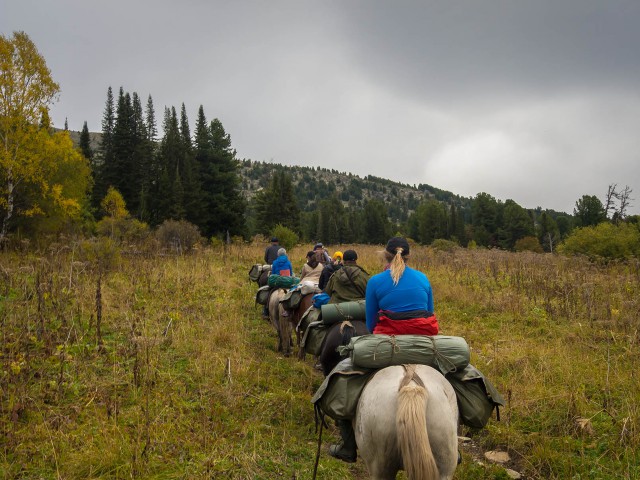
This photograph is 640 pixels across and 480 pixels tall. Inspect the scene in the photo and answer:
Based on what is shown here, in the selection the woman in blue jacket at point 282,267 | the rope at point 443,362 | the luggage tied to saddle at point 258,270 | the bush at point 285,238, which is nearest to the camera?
the rope at point 443,362

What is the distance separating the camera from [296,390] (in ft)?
20.3

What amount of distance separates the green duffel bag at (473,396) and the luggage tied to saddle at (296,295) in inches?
171

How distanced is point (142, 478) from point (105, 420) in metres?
1.16

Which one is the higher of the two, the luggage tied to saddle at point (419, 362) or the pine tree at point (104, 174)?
the pine tree at point (104, 174)

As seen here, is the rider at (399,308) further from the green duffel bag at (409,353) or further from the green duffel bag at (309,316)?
the green duffel bag at (309,316)

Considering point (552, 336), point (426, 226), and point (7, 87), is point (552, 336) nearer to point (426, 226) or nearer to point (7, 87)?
point (7, 87)

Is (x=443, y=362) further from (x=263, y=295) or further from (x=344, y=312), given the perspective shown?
(x=263, y=295)

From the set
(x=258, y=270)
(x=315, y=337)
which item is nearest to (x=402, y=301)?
(x=315, y=337)

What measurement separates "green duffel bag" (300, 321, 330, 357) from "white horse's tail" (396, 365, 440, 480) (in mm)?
3017

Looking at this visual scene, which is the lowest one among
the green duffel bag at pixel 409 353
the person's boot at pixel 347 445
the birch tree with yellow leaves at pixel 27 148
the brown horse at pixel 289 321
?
the person's boot at pixel 347 445

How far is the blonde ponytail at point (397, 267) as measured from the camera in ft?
12.9

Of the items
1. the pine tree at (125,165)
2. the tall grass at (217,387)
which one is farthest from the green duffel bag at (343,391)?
the pine tree at (125,165)

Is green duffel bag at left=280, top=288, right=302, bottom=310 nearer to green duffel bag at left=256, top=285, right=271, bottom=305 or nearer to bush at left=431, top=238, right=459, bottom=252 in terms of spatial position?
green duffel bag at left=256, top=285, right=271, bottom=305

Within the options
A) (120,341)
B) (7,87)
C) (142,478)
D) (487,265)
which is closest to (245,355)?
(120,341)
